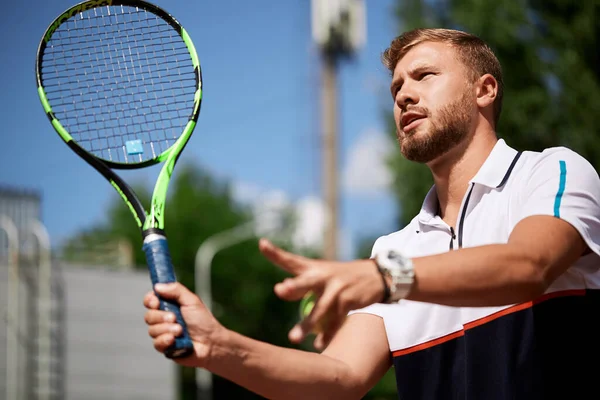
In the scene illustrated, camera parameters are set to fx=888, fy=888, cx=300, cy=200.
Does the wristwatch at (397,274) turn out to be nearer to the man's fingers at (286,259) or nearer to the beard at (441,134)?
the man's fingers at (286,259)

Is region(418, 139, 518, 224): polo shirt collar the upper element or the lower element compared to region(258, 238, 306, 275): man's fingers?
upper

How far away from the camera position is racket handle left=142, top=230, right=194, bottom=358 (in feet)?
7.69

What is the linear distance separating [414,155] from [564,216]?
0.81 m

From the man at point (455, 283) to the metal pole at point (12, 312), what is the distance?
63.3ft

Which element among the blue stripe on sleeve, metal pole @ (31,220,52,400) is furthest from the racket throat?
metal pole @ (31,220,52,400)

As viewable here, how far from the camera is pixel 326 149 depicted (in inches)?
985

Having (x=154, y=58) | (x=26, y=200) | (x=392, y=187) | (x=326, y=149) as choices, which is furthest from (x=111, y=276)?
(x=154, y=58)

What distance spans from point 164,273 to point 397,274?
760mm

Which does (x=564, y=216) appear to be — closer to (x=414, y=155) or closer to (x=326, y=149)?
(x=414, y=155)

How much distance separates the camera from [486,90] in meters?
3.29

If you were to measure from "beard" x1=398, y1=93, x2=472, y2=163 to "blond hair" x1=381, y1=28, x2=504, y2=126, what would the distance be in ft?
0.52

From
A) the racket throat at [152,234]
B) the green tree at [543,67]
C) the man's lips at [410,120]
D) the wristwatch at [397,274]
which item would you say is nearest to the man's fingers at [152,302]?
the racket throat at [152,234]

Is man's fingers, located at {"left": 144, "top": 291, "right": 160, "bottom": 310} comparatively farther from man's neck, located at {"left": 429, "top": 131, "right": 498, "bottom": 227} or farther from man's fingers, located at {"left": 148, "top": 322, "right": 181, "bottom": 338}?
man's neck, located at {"left": 429, "top": 131, "right": 498, "bottom": 227}

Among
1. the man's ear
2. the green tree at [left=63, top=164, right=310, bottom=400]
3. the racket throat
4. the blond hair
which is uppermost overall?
the blond hair
